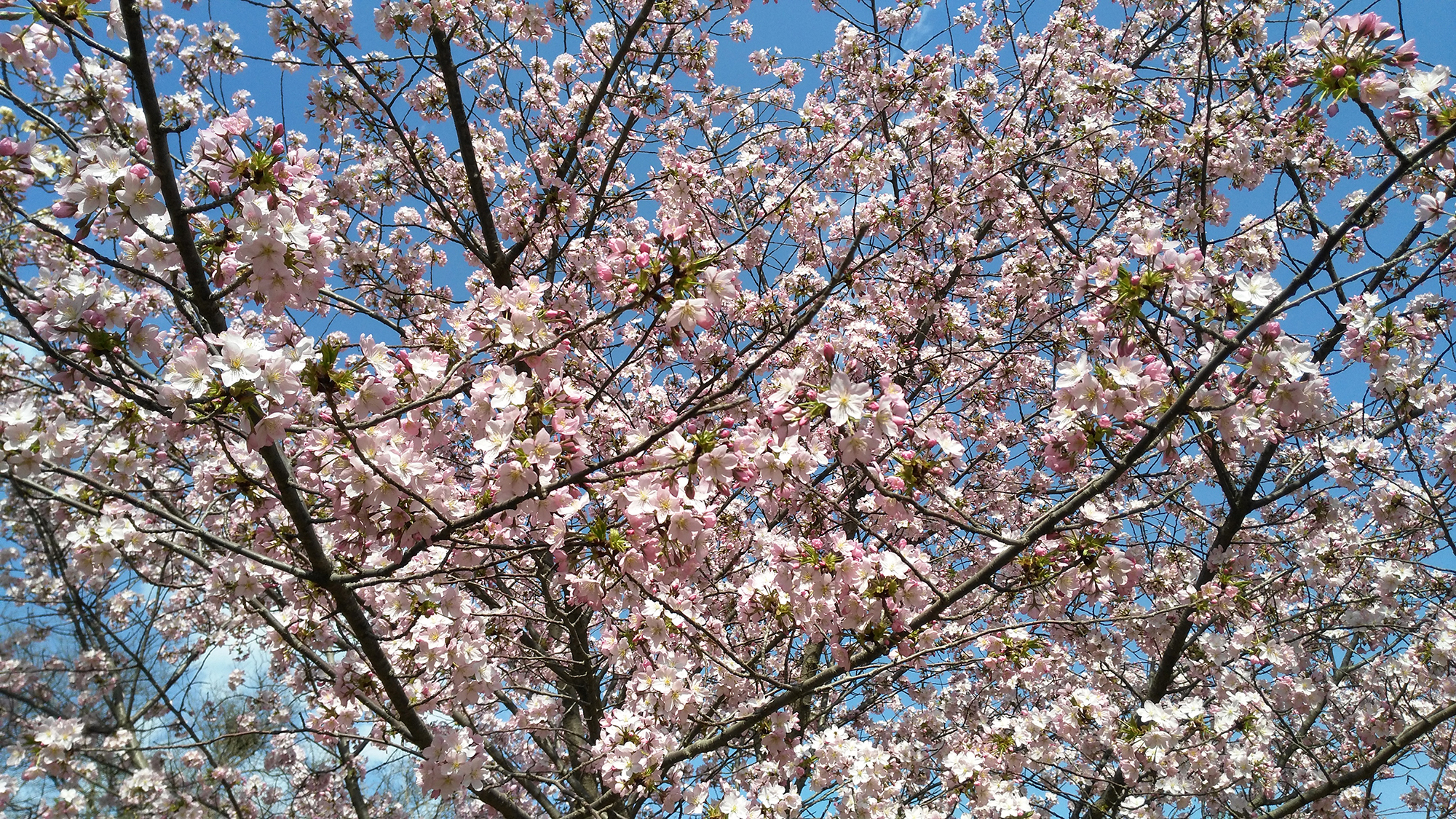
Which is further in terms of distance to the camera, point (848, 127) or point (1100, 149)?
point (848, 127)

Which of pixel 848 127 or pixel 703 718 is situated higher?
pixel 848 127

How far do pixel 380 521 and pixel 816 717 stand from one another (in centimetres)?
373

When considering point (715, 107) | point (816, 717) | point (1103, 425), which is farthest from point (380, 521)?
point (715, 107)

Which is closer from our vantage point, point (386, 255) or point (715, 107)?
point (386, 255)

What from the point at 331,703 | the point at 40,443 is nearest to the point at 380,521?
the point at 40,443

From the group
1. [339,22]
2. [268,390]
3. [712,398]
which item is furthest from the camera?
[339,22]

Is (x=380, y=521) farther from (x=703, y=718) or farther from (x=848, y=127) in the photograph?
(x=848, y=127)

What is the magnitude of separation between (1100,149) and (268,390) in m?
6.11

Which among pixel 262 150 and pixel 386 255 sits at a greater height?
pixel 386 255

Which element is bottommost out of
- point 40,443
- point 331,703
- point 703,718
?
point 703,718

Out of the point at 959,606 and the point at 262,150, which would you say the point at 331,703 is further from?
the point at 959,606

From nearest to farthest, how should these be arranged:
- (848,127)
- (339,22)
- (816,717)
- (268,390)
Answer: (268,390)
(339,22)
(816,717)
(848,127)

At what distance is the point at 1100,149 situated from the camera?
19.6 ft

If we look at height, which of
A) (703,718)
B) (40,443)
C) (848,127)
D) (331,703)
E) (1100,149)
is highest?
(848,127)
